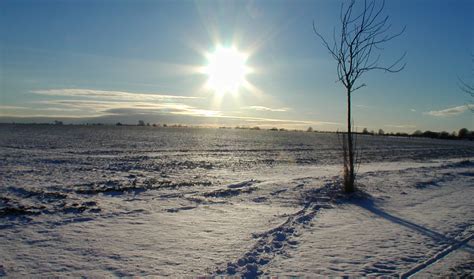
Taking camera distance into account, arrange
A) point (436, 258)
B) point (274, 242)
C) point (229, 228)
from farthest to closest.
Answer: point (229, 228) < point (274, 242) < point (436, 258)

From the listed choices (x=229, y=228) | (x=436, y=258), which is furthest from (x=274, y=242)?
(x=436, y=258)

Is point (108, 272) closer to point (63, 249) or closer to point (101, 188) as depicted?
point (63, 249)

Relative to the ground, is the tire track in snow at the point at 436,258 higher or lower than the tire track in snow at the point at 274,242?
higher

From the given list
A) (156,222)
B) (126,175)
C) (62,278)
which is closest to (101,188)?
(126,175)

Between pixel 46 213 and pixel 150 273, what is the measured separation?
4.38 meters

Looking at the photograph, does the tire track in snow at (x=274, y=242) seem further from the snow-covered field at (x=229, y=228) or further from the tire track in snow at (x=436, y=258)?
the tire track in snow at (x=436, y=258)

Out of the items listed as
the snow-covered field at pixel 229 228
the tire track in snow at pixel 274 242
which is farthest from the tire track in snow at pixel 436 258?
the tire track in snow at pixel 274 242

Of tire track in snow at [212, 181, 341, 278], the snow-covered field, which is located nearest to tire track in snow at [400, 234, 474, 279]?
the snow-covered field

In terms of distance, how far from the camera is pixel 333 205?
30.1 ft

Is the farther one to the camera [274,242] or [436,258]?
[274,242]

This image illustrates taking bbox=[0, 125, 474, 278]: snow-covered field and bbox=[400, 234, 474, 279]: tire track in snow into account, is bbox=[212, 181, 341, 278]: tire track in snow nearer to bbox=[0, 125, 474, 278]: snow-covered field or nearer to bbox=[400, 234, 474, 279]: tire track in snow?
bbox=[0, 125, 474, 278]: snow-covered field

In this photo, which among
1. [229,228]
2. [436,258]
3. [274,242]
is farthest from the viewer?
[229,228]

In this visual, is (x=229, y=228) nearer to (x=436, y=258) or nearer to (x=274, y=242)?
(x=274, y=242)

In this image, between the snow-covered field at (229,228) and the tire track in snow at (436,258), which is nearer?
the tire track in snow at (436,258)
